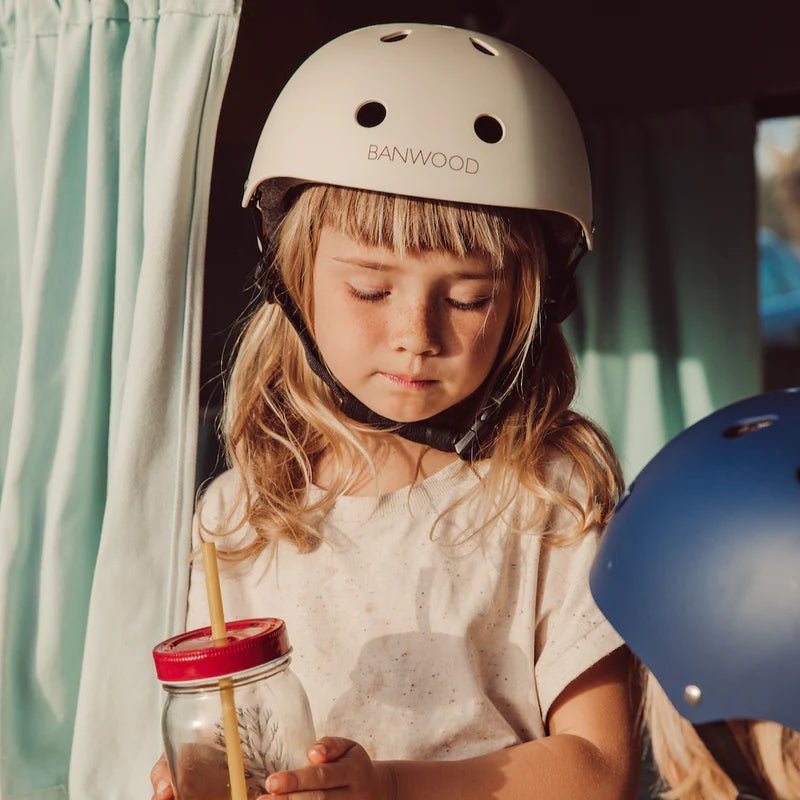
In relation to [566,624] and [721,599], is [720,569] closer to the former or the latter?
[721,599]

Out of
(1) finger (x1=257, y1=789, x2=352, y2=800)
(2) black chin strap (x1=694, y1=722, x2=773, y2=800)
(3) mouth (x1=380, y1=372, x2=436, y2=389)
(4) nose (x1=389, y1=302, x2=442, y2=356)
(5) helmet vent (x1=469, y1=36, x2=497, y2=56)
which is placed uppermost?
(5) helmet vent (x1=469, y1=36, x2=497, y2=56)

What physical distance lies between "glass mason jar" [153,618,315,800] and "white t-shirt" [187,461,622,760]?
261mm

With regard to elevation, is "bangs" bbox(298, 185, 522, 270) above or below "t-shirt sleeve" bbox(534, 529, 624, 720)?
above

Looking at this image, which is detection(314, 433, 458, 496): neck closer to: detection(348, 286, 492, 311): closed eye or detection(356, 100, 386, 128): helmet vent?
detection(348, 286, 492, 311): closed eye

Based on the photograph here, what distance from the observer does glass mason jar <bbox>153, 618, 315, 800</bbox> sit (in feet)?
3.68

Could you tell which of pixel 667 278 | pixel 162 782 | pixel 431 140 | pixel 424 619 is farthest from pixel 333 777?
pixel 667 278

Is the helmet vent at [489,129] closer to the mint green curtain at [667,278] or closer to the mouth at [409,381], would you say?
the mouth at [409,381]

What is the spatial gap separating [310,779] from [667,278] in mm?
1871

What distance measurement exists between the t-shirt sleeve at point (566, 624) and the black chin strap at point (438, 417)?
21 cm

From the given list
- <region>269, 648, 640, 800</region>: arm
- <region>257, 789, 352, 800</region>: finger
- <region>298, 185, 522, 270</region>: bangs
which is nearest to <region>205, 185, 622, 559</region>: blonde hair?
<region>298, 185, 522, 270</region>: bangs

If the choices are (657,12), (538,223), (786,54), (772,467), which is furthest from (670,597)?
(786,54)

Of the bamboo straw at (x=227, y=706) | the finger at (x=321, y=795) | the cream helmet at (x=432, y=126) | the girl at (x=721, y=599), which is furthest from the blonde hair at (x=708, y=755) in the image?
the cream helmet at (x=432, y=126)

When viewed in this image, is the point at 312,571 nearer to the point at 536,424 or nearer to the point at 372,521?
the point at 372,521

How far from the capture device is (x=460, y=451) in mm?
1526
